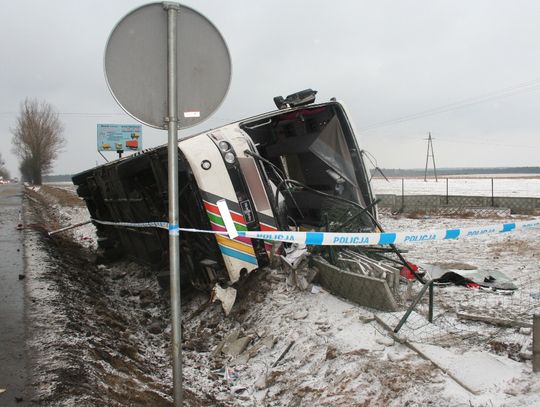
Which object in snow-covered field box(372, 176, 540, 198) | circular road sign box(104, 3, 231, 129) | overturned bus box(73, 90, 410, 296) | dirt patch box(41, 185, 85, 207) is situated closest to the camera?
circular road sign box(104, 3, 231, 129)

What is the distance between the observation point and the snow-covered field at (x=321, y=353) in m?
2.82

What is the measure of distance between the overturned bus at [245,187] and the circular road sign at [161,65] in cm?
186

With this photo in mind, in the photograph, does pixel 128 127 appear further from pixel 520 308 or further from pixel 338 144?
pixel 520 308

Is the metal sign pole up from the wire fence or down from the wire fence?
up

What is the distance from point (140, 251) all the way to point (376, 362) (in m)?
4.86

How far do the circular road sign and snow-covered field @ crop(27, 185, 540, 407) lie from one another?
74.4 inches

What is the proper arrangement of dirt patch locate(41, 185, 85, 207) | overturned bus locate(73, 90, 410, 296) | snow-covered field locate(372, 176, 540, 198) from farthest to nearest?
1. snow-covered field locate(372, 176, 540, 198)
2. dirt patch locate(41, 185, 85, 207)
3. overturned bus locate(73, 90, 410, 296)

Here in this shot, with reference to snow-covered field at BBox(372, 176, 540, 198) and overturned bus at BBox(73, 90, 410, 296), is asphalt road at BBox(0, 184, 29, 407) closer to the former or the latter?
overturned bus at BBox(73, 90, 410, 296)

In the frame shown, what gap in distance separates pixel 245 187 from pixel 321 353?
2.06 m

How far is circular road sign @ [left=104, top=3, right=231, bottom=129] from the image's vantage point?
261 cm

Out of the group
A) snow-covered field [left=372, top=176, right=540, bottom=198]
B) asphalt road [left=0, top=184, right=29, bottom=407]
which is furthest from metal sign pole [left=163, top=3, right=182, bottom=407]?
snow-covered field [left=372, top=176, right=540, bottom=198]

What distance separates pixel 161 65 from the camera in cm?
270

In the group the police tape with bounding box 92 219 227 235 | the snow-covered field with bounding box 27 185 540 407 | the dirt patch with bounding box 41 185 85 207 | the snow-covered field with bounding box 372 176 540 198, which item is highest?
the snow-covered field with bounding box 372 176 540 198

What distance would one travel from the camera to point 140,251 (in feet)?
23.3
